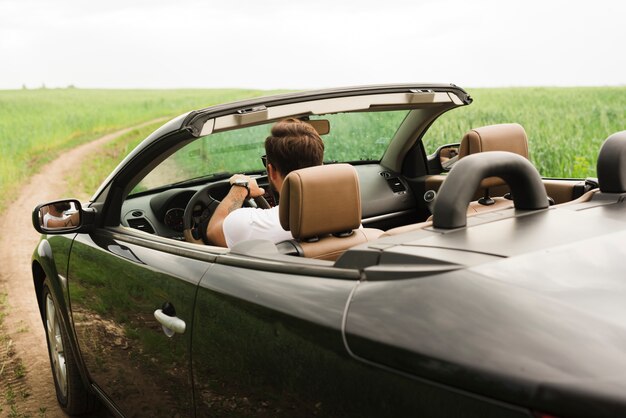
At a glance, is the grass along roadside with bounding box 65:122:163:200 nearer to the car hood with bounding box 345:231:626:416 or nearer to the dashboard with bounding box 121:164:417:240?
the dashboard with bounding box 121:164:417:240

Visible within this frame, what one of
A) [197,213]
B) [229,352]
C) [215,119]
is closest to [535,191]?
[229,352]

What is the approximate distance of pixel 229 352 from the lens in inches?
86.0

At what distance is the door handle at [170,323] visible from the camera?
2455 mm

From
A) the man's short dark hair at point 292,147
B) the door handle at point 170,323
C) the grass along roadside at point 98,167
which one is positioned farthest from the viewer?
the grass along roadside at point 98,167

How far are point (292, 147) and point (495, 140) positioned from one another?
1.01m

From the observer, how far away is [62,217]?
348 centimetres

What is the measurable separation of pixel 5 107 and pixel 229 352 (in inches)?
1924

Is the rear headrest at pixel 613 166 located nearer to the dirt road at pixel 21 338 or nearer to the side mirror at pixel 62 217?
the side mirror at pixel 62 217

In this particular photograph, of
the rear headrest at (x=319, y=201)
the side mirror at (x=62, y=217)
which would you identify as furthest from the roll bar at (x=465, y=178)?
the side mirror at (x=62, y=217)

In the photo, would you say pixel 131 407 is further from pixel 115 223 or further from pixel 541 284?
pixel 541 284

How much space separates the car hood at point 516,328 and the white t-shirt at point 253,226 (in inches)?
55.7

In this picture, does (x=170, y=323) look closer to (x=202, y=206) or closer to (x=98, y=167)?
(x=202, y=206)

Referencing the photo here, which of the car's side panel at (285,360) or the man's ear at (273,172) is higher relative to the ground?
the man's ear at (273,172)

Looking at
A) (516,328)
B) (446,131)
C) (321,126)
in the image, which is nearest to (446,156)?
(321,126)
